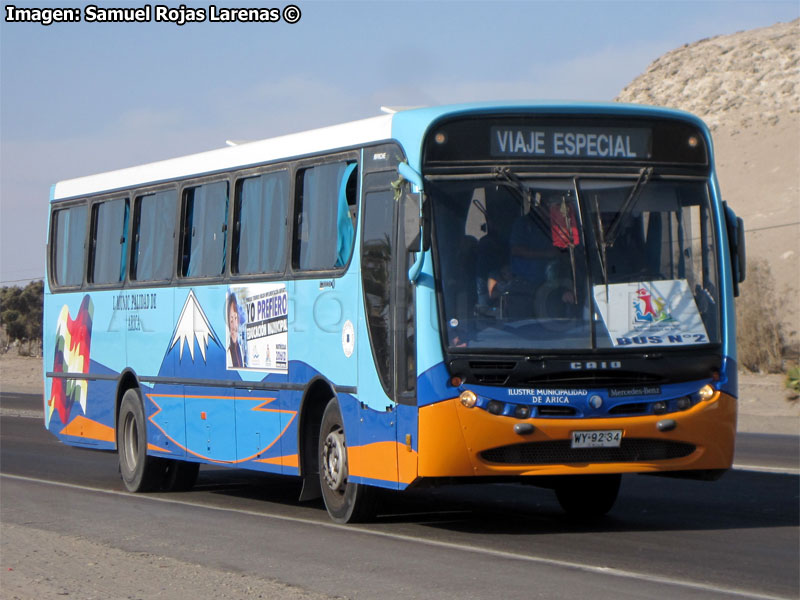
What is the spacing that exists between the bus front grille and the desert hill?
6278cm

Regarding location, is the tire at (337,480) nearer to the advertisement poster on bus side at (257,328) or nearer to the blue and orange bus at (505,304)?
the blue and orange bus at (505,304)

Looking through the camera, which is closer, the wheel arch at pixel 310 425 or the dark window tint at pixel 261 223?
the wheel arch at pixel 310 425

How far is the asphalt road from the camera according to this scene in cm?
869

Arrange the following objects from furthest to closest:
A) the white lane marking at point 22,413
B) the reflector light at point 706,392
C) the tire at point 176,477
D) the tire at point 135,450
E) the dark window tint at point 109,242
A: 1. the white lane marking at point 22,413
2. the dark window tint at point 109,242
3. the tire at point 176,477
4. the tire at point 135,450
5. the reflector light at point 706,392

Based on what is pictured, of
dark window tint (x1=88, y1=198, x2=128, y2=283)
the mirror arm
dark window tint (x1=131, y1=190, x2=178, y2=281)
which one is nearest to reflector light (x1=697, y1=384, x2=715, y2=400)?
the mirror arm

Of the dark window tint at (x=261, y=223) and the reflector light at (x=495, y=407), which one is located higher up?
the dark window tint at (x=261, y=223)

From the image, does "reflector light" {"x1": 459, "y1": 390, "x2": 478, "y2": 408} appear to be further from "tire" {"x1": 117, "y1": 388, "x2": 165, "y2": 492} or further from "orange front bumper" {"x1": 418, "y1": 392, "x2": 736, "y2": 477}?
"tire" {"x1": 117, "y1": 388, "x2": 165, "y2": 492}

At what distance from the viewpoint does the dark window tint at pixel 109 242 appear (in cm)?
1697

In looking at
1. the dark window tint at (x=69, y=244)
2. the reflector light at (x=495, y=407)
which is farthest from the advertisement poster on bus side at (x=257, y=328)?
the dark window tint at (x=69, y=244)

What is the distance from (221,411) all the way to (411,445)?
4.14 m

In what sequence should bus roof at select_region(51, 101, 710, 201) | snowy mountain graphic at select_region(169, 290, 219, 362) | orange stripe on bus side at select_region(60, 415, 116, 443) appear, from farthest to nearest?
orange stripe on bus side at select_region(60, 415, 116, 443) → snowy mountain graphic at select_region(169, 290, 219, 362) → bus roof at select_region(51, 101, 710, 201)

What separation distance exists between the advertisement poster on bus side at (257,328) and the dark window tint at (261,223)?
0.77ft

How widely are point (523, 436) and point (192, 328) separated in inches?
220

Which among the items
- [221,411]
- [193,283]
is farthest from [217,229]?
[221,411]
